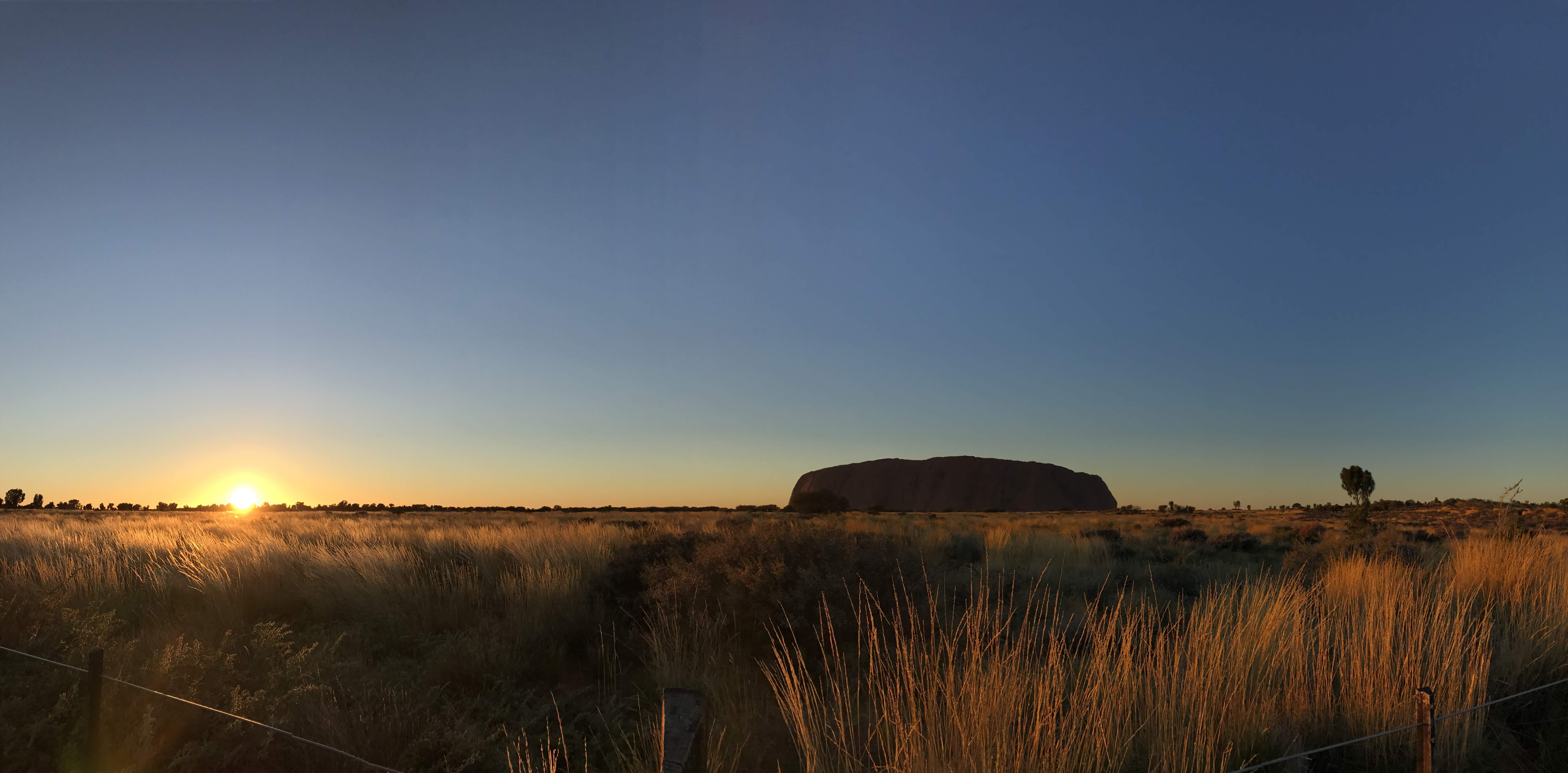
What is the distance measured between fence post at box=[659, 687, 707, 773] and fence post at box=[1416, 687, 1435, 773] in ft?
12.9

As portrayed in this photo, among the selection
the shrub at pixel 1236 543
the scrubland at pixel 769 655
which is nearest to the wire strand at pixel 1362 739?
the scrubland at pixel 769 655

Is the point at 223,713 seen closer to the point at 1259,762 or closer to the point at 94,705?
the point at 94,705

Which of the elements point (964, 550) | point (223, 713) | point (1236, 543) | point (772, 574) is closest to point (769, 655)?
point (772, 574)

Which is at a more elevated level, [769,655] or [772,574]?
[772,574]

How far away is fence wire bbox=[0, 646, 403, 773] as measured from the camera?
4168 mm

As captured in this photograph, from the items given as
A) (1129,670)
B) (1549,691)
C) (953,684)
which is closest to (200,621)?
(953,684)

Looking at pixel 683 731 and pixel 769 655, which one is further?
pixel 769 655

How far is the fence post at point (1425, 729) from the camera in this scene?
3.70m

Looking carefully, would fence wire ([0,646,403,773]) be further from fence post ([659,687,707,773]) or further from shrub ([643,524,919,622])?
shrub ([643,524,919,622])

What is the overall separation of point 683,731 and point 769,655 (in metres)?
2.72

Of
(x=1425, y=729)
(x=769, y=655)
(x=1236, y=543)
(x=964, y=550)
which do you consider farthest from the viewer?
(x=1236, y=543)

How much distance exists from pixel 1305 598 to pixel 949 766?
5.63 meters

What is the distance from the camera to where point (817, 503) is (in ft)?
220

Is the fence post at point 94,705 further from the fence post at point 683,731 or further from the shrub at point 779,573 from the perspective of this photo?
the shrub at point 779,573
